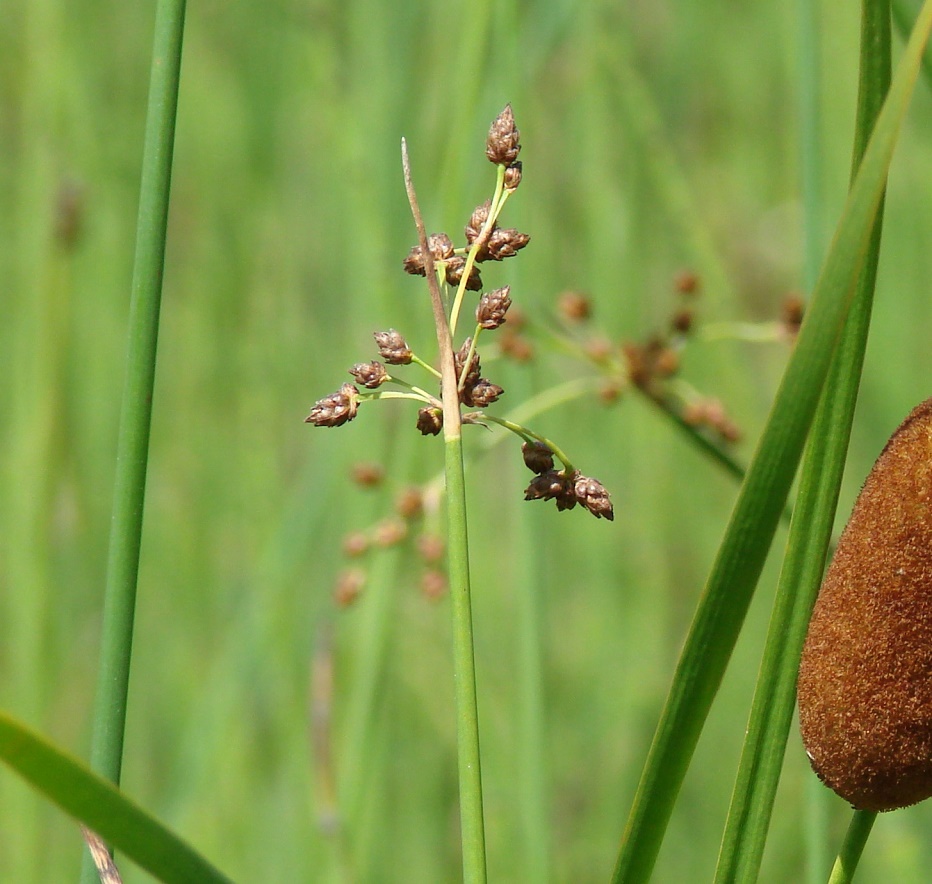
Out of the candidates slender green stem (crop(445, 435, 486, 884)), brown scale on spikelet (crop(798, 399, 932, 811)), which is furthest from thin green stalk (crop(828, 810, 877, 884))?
slender green stem (crop(445, 435, 486, 884))

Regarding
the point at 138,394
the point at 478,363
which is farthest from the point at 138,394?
the point at 478,363

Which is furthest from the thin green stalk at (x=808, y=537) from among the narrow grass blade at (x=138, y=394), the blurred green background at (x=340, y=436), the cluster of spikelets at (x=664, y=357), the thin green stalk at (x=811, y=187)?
the blurred green background at (x=340, y=436)

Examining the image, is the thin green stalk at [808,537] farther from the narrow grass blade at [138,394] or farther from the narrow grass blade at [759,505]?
the narrow grass blade at [138,394]

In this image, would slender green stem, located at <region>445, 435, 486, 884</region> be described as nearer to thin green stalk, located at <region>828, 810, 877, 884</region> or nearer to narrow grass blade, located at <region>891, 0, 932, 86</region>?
thin green stalk, located at <region>828, 810, 877, 884</region>

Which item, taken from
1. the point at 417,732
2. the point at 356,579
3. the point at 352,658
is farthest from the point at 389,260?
the point at 417,732

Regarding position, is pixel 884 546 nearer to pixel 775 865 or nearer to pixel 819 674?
pixel 819 674

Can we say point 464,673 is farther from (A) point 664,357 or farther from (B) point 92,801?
(A) point 664,357
